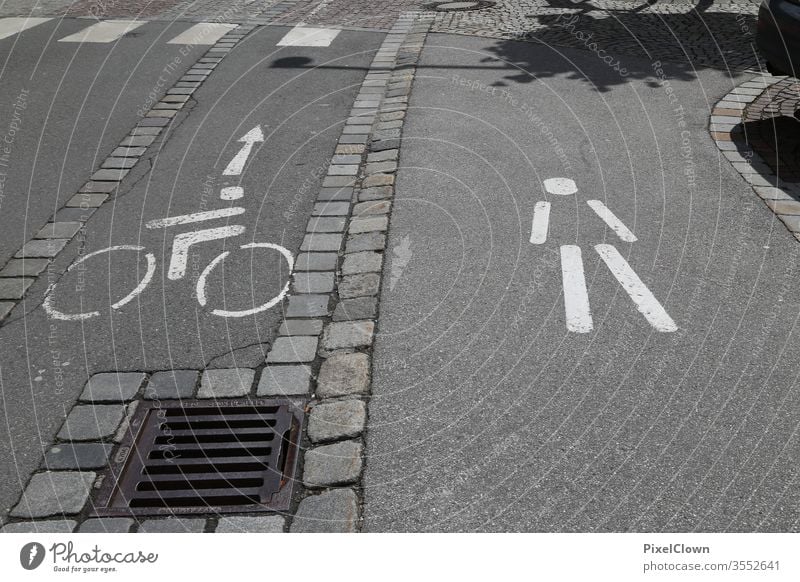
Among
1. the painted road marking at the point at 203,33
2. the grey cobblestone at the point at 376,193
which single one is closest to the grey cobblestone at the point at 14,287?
the grey cobblestone at the point at 376,193

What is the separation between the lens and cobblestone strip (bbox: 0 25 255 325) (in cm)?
571

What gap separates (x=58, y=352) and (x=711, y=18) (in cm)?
1204

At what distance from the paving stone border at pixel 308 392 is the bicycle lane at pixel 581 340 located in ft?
0.45

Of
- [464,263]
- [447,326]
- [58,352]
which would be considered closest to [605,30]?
[464,263]

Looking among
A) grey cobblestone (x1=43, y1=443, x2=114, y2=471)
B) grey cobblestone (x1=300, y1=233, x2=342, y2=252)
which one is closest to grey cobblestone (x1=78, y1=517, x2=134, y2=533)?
grey cobblestone (x1=43, y1=443, x2=114, y2=471)

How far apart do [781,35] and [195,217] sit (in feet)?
18.8

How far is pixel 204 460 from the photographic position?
13.3 ft

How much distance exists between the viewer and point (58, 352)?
15.7 feet

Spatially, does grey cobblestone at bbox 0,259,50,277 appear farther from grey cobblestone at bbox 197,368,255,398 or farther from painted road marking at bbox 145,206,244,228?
grey cobblestone at bbox 197,368,255,398

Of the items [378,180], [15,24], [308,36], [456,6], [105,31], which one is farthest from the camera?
[456,6]

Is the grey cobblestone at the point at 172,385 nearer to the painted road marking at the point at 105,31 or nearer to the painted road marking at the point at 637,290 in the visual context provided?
the painted road marking at the point at 637,290

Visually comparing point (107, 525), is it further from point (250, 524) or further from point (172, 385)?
point (172, 385)

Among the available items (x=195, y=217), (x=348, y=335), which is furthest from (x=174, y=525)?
(x=195, y=217)

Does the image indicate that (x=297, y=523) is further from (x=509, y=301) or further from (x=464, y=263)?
(x=464, y=263)
